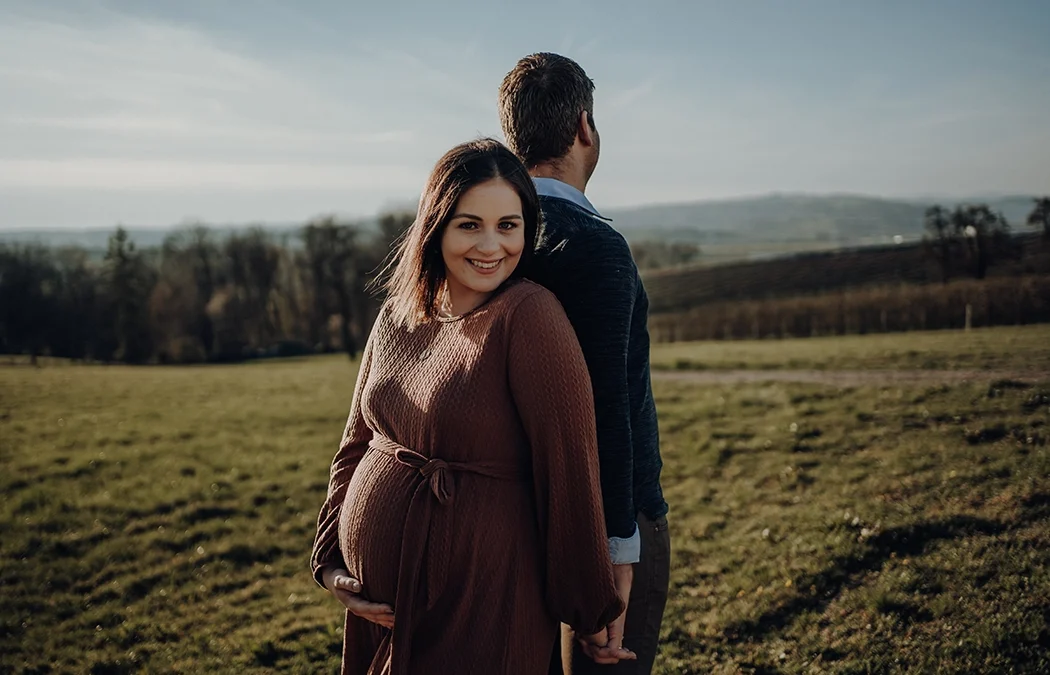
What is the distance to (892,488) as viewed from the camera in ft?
24.1

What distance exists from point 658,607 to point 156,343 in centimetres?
4831

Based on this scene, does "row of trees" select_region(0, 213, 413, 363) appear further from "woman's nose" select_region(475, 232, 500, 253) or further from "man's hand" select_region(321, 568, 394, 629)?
"woman's nose" select_region(475, 232, 500, 253)

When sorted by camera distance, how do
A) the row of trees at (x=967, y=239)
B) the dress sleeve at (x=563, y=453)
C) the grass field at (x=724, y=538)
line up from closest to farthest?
the dress sleeve at (x=563, y=453), the grass field at (x=724, y=538), the row of trees at (x=967, y=239)

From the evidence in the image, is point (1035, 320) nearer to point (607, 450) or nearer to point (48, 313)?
point (607, 450)

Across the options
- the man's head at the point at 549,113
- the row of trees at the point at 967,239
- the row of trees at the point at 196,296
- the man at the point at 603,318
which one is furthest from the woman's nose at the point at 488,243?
the row of trees at the point at 196,296

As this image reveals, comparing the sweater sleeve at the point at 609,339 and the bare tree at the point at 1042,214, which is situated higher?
the bare tree at the point at 1042,214

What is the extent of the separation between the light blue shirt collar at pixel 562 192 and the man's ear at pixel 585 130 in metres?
0.16

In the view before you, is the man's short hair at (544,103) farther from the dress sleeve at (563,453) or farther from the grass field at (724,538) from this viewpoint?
the grass field at (724,538)

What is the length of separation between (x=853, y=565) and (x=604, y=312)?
4.85 meters

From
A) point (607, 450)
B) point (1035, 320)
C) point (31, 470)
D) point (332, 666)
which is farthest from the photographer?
point (1035, 320)

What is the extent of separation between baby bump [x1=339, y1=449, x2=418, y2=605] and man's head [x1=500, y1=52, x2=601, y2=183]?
112cm

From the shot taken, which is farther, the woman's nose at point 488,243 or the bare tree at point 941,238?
the bare tree at point 941,238

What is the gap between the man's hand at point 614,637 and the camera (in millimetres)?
2240

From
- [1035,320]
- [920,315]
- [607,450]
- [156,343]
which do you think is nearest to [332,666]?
[607,450]
